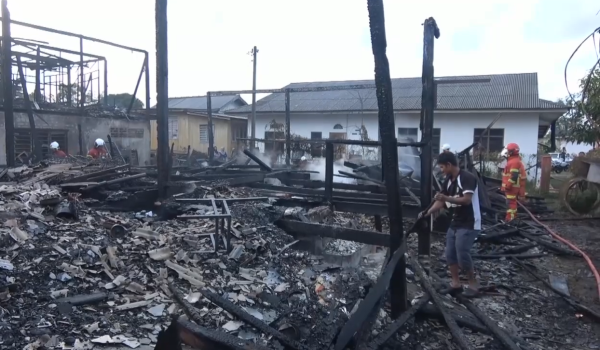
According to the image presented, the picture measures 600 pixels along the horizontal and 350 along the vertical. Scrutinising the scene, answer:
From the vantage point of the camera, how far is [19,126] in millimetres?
14844

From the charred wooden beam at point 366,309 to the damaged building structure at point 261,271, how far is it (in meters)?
0.01

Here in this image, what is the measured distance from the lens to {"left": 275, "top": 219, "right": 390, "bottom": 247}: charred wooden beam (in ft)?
17.9

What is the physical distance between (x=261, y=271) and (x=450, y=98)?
21.0 meters

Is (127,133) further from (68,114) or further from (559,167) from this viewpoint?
(559,167)

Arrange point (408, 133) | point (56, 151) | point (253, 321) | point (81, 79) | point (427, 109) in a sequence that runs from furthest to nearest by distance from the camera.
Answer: point (408, 133) < point (81, 79) < point (56, 151) < point (427, 109) < point (253, 321)

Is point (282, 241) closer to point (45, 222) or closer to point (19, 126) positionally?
point (45, 222)

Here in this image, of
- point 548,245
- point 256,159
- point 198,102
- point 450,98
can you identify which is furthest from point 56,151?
point 198,102

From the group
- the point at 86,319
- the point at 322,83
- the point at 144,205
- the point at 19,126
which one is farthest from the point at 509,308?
the point at 322,83

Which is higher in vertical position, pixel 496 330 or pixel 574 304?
pixel 496 330

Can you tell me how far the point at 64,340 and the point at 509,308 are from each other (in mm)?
4663

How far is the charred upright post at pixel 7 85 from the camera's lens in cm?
1130

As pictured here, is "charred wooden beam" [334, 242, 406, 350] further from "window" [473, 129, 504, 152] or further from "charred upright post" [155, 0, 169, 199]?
"window" [473, 129, 504, 152]

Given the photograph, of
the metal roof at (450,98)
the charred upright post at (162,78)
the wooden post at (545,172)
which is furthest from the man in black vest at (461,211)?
the metal roof at (450,98)

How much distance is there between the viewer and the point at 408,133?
23109mm
